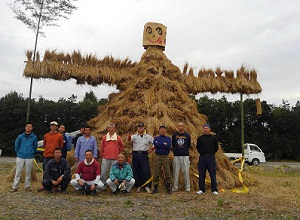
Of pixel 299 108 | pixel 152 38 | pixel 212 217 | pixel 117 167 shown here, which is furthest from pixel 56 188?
pixel 299 108

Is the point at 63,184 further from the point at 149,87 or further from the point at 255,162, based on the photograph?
the point at 255,162

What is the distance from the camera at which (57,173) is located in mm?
6016

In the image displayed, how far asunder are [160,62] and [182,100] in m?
1.23

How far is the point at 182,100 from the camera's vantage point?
7.98m

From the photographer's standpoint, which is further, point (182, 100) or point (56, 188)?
point (182, 100)

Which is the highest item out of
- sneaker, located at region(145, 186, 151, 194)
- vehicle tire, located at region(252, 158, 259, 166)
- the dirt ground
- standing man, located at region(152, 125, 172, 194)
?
standing man, located at region(152, 125, 172, 194)

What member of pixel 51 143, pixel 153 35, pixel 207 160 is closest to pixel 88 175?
pixel 51 143

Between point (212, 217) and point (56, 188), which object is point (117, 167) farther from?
point (212, 217)

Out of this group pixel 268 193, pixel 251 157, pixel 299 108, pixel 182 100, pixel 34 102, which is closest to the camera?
pixel 268 193

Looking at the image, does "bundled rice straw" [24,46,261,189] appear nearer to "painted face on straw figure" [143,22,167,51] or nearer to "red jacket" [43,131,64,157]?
"painted face on straw figure" [143,22,167,51]

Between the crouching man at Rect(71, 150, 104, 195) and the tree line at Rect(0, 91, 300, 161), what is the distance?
20.5 m

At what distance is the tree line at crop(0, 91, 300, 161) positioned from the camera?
1016 inches

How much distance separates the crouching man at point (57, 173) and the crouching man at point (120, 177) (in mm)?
824

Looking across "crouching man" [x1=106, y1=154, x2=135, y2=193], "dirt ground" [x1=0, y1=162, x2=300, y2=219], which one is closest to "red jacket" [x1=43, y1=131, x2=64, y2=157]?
"dirt ground" [x1=0, y1=162, x2=300, y2=219]
